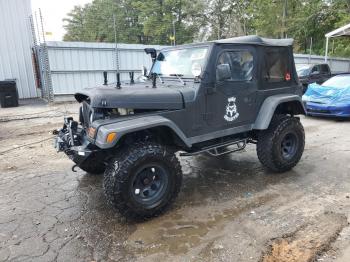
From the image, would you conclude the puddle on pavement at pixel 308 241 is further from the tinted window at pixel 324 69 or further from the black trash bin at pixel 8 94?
the black trash bin at pixel 8 94

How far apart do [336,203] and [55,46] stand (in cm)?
1240

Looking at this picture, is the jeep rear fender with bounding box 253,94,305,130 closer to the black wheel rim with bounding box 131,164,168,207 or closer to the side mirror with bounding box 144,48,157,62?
the black wheel rim with bounding box 131,164,168,207

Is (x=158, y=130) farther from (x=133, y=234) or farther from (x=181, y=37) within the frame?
(x=181, y=37)

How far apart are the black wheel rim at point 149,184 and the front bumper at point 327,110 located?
706 cm

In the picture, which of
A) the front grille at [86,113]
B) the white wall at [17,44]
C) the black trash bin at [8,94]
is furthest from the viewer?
the white wall at [17,44]

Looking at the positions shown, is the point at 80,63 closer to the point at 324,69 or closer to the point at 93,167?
the point at 93,167

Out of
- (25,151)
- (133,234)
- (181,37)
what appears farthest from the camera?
(181,37)

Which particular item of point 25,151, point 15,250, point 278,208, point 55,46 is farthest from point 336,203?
point 55,46

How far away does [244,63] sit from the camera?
4531mm

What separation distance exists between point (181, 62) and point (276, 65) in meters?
1.52

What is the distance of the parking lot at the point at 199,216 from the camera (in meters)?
3.08

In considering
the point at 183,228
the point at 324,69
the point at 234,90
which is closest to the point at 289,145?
the point at 234,90

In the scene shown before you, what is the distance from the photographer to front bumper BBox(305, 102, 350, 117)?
8875 mm

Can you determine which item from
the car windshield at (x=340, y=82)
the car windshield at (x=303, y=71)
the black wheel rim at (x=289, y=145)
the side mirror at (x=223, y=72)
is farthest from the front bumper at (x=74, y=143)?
the car windshield at (x=303, y=71)
